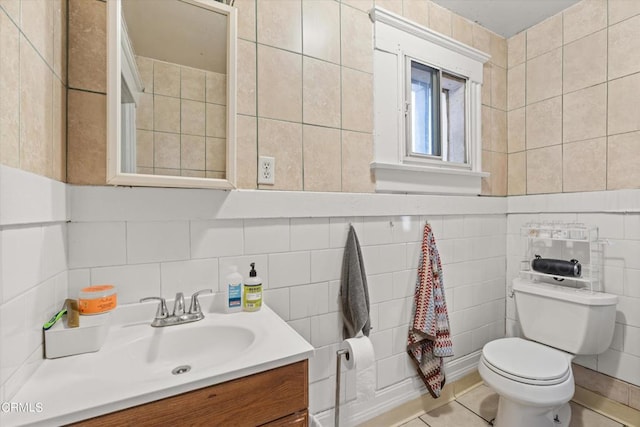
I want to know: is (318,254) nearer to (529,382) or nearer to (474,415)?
(529,382)

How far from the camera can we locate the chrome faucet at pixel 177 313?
3.28 feet

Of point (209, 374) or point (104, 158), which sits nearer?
point (209, 374)

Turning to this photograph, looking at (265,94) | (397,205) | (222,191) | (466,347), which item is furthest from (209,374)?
(466,347)

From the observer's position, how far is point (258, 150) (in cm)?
125

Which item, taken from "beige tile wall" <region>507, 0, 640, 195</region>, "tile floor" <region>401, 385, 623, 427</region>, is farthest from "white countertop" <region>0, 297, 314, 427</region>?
"beige tile wall" <region>507, 0, 640, 195</region>

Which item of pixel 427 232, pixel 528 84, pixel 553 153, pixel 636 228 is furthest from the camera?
pixel 528 84

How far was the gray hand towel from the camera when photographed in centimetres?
137

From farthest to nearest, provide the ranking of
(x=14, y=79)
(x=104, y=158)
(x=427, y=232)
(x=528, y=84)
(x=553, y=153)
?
(x=528, y=84) < (x=553, y=153) < (x=427, y=232) < (x=104, y=158) < (x=14, y=79)

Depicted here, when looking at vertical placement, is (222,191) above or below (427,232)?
above

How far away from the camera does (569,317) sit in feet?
5.19

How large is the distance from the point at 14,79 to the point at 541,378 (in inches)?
79.0

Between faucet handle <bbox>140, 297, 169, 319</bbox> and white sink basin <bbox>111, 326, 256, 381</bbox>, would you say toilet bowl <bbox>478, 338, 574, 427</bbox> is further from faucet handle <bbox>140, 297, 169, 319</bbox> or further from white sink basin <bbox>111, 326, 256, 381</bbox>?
faucet handle <bbox>140, 297, 169, 319</bbox>

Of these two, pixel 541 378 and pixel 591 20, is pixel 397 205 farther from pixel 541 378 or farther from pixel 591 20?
pixel 591 20

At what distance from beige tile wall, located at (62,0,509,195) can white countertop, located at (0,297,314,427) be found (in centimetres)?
54
